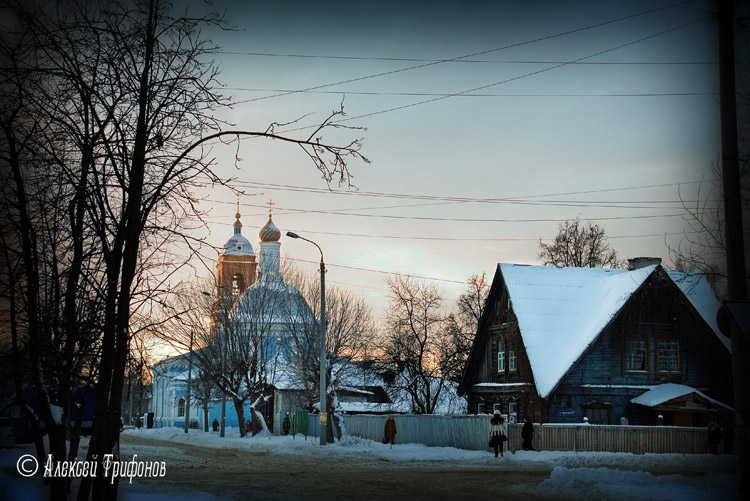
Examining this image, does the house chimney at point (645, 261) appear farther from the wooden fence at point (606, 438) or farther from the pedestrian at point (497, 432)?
the pedestrian at point (497, 432)

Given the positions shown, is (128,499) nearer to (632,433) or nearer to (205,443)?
(632,433)

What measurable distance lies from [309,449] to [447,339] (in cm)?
2536

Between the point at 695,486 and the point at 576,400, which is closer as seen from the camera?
the point at 695,486

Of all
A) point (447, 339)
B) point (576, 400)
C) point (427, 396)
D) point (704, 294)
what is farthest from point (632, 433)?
point (447, 339)

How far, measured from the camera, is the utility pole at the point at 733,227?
12.1 metres

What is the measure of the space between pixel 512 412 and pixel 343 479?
23.1 metres

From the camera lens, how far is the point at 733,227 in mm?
12586

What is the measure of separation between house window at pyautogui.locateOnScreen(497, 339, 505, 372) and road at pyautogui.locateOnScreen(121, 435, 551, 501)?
15.3 m

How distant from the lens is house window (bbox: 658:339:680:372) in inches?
1679

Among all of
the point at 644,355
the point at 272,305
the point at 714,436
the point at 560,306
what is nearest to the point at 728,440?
the point at 714,436

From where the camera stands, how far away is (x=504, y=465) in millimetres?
29188

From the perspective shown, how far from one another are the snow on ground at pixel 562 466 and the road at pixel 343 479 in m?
0.71

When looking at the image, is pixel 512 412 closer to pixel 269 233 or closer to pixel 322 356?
pixel 322 356

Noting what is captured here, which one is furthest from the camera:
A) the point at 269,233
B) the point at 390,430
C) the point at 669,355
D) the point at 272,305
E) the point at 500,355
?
the point at 269,233
